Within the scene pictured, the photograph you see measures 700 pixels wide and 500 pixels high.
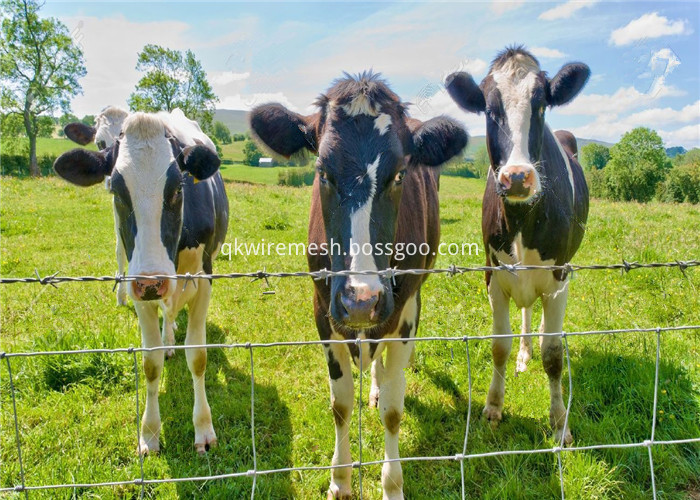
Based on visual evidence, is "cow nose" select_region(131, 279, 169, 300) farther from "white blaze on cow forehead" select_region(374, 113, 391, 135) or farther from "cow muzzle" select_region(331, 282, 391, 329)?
"white blaze on cow forehead" select_region(374, 113, 391, 135)

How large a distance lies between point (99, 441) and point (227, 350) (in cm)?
165

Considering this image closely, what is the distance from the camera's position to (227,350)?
484cm

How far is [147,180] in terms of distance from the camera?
2932 millimetres

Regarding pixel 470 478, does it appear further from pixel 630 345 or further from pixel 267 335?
pixel 267 335

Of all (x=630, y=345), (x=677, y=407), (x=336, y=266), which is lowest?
(x=677, y=407)

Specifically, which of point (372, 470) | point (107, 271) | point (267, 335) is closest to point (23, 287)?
point (107, 271)

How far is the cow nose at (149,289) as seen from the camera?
2.63m

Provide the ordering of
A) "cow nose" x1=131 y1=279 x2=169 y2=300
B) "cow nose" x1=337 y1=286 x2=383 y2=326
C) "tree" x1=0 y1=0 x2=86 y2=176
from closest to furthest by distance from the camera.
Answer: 1. "cow nose" x1=337 y1=286 x2=383 y2=326
2. "cow nose" x1=131 y1=279 x2=169 y2=300
3. "tree" x1=0 y1=0 x2=86 y2=176

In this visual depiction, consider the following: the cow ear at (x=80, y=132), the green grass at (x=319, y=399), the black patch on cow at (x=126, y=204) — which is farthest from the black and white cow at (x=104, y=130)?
the black patch on cow at (x=126, y=204)

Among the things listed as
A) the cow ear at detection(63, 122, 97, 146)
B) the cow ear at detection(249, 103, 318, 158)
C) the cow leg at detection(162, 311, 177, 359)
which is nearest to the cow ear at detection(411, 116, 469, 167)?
the cow ear at detection(249, 103, 318, 158)

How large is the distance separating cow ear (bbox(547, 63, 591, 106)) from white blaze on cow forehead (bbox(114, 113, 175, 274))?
9.68 feet

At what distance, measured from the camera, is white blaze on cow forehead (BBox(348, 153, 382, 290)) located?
211 centimetres

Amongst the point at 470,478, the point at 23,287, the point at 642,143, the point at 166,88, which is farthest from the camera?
the point at 642,143

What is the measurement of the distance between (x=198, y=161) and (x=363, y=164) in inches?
55.7
